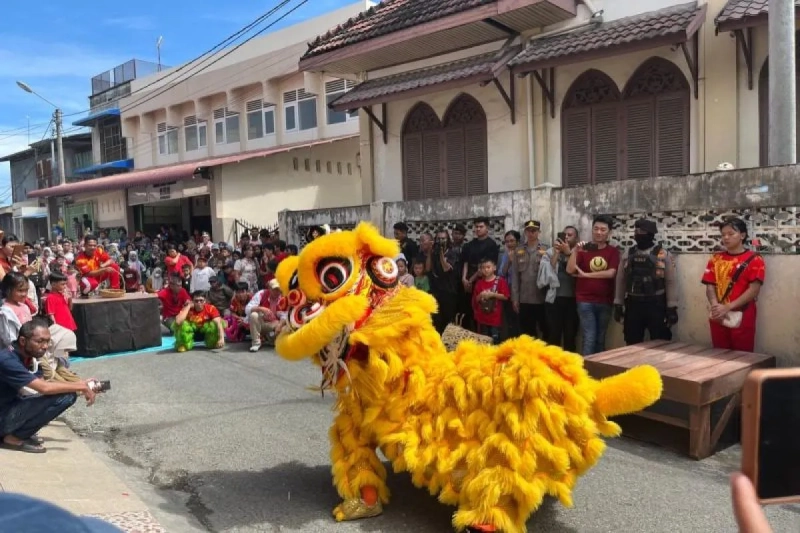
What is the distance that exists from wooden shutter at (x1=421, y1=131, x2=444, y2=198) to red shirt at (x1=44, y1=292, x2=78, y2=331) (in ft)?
21.2

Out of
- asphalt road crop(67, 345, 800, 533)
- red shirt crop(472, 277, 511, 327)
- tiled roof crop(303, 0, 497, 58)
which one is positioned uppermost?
tiled roof crop(303, 0, 497, 58)

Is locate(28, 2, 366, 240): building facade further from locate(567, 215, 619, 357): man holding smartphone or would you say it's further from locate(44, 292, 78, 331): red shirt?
locate(567, 215, 619, 357): man holding smartphone

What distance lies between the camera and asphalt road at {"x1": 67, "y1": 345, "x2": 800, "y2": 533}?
4000 mm

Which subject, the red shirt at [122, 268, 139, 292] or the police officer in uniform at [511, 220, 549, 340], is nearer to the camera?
the police officer in uniform at [511, 220, 549, 340]

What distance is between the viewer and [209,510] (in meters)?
4.32

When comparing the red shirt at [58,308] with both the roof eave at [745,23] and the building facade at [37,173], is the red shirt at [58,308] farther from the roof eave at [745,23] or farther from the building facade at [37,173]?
the building facade at [37,173]

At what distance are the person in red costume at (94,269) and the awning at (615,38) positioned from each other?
761 cm

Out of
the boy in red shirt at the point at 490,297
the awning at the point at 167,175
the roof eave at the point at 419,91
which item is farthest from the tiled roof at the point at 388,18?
the awning at the point at 167,175

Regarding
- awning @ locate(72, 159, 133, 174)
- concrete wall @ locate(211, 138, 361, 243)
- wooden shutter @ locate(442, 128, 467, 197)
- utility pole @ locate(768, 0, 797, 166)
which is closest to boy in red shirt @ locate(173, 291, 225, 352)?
wooden shutter @ locate(442, 128, 467, 197)

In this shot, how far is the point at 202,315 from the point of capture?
32.8ft

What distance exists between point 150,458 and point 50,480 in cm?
103

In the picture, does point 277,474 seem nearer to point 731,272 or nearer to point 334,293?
point 334,293

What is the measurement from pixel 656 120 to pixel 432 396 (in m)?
7.10

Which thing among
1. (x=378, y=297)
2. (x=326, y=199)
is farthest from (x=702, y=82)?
(x=326, y=199)
